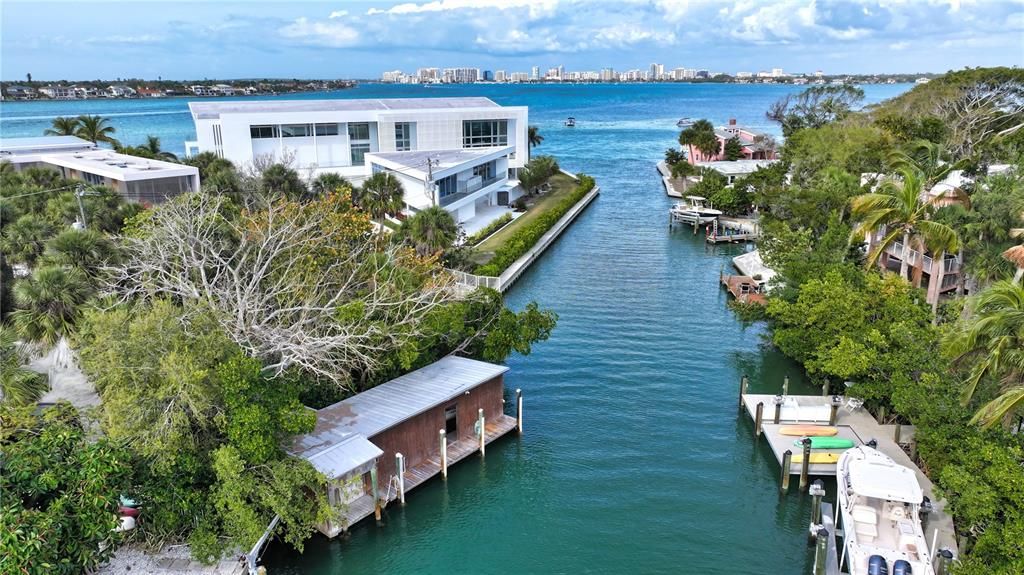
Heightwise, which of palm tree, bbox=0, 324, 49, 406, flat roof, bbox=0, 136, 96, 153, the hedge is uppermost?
flat roof, bbox=0, 136, 96, 153

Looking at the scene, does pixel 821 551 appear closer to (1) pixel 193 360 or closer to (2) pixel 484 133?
(1) pixel 193 360

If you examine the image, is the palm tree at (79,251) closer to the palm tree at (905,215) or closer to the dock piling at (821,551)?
the dock piling at (821,551)

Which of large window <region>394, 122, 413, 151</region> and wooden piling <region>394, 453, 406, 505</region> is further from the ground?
large window <region>394, 122, 413, 151</region>

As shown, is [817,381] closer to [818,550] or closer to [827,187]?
[818,550]

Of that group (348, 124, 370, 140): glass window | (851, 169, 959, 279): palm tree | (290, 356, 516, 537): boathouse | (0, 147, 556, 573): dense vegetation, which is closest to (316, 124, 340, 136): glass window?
(348, 124, 370, 140): glass window

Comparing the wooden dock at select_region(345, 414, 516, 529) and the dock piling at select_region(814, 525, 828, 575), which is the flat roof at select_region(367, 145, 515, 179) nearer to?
the wooden dock at select_region(345, 414, 516, 529)

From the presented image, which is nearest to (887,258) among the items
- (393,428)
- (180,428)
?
(393,428)
